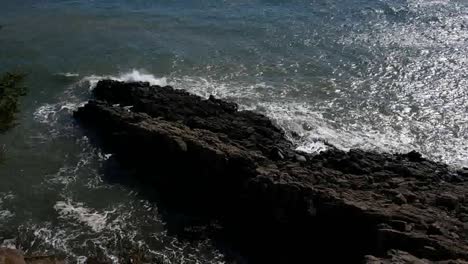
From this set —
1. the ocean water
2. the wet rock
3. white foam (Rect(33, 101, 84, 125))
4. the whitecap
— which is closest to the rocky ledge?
the wet rock

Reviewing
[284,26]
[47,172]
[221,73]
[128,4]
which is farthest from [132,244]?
[128,4]

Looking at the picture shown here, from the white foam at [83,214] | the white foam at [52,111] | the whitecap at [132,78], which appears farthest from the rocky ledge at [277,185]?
the whitecap at [132,78]

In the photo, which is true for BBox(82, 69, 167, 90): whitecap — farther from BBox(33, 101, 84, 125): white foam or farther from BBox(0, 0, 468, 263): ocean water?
BBox(33, 101, 84, 125): white foam

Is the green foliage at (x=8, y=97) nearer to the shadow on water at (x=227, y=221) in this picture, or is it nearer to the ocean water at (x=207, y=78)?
the ocean water at (x=207, y=78)

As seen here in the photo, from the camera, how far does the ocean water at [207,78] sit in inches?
1393

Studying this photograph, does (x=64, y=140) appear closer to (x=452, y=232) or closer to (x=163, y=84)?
(x=163, y=84)

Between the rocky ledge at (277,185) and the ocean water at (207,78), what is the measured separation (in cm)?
240

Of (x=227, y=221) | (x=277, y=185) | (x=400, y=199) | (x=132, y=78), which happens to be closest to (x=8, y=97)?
(x=227, y=221)

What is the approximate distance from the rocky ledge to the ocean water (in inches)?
94.5

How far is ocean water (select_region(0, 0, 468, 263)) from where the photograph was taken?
35375 millimetres

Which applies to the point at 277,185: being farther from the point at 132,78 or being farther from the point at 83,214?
the point at 132,78

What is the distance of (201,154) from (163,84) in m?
17.1

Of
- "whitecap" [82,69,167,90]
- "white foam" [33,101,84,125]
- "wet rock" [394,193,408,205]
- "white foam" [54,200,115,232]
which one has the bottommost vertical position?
"white foam" [54,200,115,232]

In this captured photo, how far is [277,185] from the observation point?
108 feet
